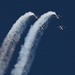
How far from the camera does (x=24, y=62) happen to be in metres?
148

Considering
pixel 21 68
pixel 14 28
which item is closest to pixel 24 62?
pixel 21 68

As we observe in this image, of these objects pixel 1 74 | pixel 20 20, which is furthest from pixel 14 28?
pixel 1 74

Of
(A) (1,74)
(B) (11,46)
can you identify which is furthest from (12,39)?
(A) (1,74)

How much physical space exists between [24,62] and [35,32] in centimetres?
1017

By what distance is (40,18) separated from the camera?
15412 cm

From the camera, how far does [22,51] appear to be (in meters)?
149

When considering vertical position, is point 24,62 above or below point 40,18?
below

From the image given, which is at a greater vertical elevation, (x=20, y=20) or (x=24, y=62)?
(x=20, y=20)

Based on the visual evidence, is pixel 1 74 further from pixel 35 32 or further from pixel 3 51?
pixel 35 32

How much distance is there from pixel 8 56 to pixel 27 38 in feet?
28.5

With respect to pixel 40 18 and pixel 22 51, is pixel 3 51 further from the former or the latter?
pixel 40 18

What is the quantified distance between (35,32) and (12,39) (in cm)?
801

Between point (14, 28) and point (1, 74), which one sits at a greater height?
point (14, 28)

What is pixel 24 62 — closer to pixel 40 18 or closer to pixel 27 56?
pixel 27 56
